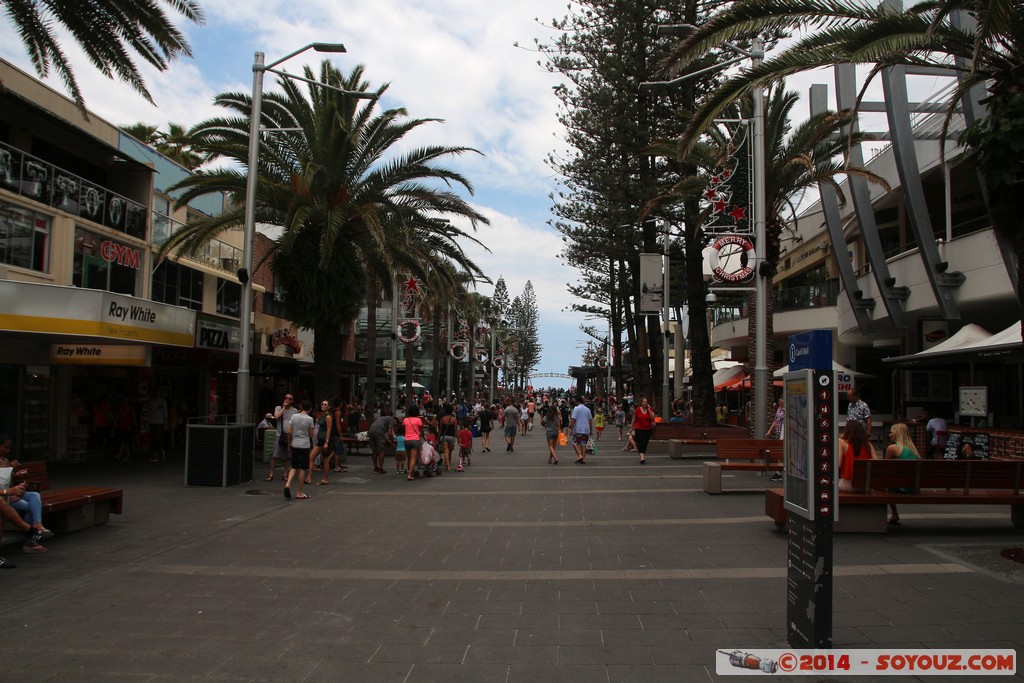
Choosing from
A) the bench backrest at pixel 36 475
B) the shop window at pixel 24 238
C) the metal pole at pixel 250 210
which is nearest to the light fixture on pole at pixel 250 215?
the metal pole at pixel 250 210

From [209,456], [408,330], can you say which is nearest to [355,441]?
[209,456]

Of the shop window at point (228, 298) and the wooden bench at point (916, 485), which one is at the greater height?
the shop window at point (228, 298)

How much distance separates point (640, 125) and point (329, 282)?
1230cm

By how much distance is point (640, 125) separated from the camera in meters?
25.3

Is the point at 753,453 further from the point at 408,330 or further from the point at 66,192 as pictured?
the point at 408,330

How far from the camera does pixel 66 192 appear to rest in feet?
57.4

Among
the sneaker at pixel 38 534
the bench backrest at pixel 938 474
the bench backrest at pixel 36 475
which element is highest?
the bench backrest at pixel 938 474

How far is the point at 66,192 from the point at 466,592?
1519 cm

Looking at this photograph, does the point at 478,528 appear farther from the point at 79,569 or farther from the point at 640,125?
the point at 640,125

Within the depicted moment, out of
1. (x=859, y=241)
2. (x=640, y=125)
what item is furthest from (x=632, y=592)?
(x=859, y=241)

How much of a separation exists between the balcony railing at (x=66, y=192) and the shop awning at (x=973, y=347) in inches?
768

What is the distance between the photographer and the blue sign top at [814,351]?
17.3 ft

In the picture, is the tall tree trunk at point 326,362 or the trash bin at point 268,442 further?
the tall tree trunk at point 326,362

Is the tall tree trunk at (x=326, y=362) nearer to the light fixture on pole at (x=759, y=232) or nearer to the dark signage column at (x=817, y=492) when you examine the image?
the light fixture on pole at (x=759, y=232)
